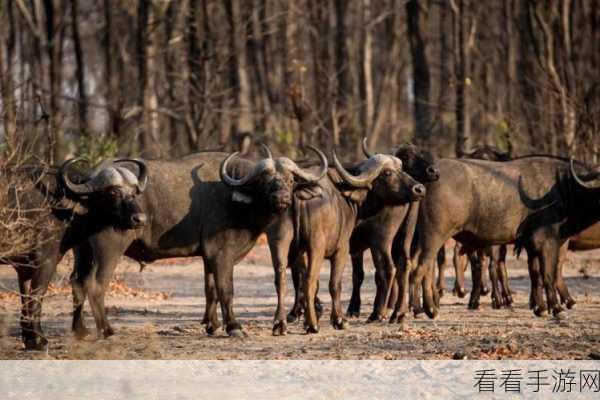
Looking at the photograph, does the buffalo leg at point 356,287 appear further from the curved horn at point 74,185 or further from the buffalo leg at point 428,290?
the curved horn at point 74,185

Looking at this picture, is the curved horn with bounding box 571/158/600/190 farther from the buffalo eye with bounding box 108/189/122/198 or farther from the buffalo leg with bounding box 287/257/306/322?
the buffalo eye with bounding box 108/189/122/198

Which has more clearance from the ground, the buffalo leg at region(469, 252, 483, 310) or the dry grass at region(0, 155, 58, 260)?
the dry grass at region(0, 155, 58, 260)

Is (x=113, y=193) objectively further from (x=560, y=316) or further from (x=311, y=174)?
(x=560, y=316)

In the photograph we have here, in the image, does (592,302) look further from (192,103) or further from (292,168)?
(192,103)

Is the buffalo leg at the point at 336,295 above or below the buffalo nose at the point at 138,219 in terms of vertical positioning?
below

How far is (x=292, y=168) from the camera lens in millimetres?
12609

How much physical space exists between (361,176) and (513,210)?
1872 mm

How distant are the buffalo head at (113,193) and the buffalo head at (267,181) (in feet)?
2.79

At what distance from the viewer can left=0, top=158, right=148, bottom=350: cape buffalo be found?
11.7m

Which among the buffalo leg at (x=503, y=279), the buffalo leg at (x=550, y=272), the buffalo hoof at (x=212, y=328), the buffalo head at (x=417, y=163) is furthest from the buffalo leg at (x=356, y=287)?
the buffalo hoof at (x=212, y=328)

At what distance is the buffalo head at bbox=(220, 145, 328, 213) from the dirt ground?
50.3 inches

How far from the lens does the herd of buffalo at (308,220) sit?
480 inches

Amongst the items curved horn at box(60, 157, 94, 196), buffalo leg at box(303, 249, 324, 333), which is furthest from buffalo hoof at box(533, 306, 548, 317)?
curved horn at box(60, 157, 94, 196)

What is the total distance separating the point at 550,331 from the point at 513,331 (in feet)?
1.12
